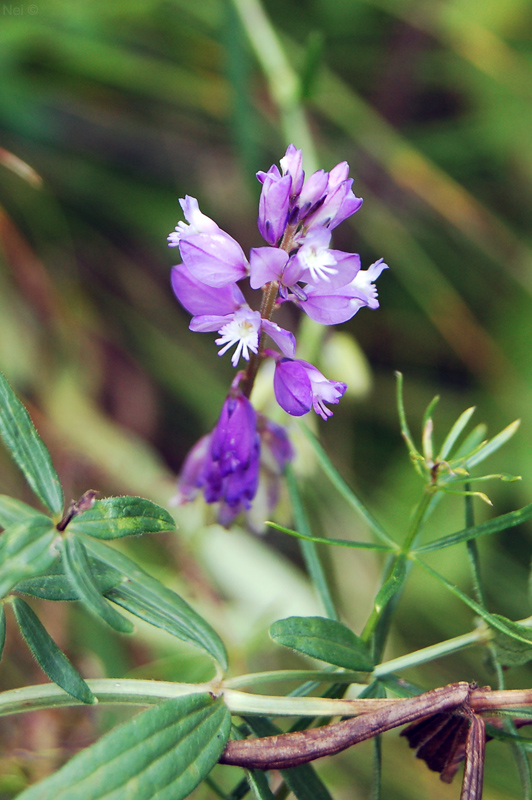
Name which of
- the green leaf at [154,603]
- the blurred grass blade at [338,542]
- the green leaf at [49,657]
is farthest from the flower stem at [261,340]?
the green leaf at [49,657]

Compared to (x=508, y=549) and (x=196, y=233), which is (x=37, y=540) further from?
(x=508, y=549)

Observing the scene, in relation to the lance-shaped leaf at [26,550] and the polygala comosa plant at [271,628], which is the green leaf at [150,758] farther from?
the lance-shaped leaf at [26,550]

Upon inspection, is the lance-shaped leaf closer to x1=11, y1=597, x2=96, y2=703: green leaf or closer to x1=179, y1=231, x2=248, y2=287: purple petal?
x1=11, y1=597, x2=96, y2=703: green leaf

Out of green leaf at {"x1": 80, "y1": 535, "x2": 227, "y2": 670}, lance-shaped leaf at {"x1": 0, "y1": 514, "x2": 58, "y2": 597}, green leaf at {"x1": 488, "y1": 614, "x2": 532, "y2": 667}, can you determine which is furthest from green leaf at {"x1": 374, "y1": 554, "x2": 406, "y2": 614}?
lance-shaped leaf at {"x1": 0, "y1": 514, "x2": 58, "y2": 597}

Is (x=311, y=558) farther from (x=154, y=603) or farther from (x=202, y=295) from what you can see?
(x=202, y=295)

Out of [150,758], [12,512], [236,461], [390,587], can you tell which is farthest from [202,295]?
[150,758]

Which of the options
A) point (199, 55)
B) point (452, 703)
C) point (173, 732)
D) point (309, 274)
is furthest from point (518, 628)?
point (199, 55)

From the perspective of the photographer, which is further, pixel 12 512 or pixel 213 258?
Result: pixel 213 258
